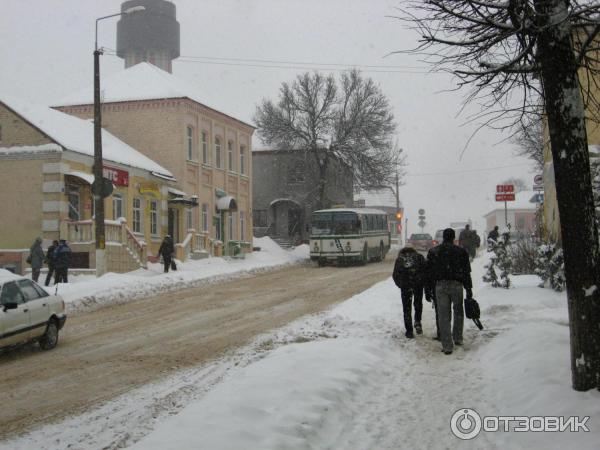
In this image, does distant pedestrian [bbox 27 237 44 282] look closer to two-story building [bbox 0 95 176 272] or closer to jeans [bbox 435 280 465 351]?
two-story building [bbox 0 95 176 272]

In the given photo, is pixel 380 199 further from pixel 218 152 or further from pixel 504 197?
pixel 504 197

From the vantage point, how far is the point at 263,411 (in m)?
6.50

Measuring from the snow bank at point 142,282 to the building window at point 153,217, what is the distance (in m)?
2.48

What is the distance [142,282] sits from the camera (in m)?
22.5

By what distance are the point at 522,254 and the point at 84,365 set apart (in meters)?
13.5

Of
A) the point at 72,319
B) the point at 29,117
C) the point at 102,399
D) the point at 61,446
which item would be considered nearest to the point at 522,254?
the point at 72,319

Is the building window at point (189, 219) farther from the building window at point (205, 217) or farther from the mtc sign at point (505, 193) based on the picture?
the mtc sign at point (505, 193)

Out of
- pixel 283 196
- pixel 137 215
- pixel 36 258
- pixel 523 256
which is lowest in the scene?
pixel 523 256

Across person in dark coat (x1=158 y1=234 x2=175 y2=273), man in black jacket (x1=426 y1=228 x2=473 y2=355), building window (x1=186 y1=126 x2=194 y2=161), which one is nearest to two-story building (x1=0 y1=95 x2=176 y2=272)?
person in dark coat (x1=158 y1=234 x2=175 y2=273)

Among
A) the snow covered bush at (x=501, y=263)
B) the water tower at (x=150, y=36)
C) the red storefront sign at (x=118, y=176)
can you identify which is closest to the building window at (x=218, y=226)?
the red storefront sign at (x=118, y=176)

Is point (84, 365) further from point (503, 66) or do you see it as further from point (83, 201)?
point (83, 201)

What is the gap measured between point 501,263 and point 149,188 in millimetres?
20388

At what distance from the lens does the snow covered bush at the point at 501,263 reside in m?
16.2

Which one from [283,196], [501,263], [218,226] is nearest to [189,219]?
[218,226]
